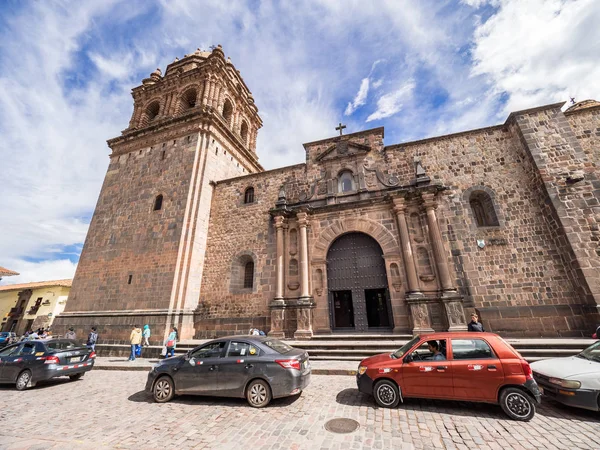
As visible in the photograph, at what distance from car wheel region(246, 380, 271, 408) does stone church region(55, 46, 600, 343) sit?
5.69 metres

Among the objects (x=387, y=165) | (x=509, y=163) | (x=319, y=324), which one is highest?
(x=387, y=165)

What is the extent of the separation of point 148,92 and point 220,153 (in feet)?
30.7


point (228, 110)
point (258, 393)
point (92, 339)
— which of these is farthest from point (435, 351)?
point (228, 110)

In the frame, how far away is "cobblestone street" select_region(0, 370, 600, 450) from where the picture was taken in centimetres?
383

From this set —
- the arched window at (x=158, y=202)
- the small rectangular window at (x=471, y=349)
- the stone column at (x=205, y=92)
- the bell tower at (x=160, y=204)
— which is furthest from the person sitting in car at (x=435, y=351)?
the stone column at (x=205, y=92)

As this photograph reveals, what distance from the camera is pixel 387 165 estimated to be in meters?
A: 13.1

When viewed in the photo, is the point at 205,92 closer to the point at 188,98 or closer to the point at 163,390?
the point at 188,98

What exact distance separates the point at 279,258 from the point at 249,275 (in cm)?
241

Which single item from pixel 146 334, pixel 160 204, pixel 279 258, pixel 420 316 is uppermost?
pixel 160 204

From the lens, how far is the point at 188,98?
63.5 ft

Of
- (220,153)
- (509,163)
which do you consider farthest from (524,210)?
(220,153)

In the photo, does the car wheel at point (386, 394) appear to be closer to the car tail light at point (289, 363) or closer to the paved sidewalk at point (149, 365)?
the car tail light at point (289, 363)

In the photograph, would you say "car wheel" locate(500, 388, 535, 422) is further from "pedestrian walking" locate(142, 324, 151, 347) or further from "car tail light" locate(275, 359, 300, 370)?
"pedestrian walking" locate(142, 324, 151, 347)

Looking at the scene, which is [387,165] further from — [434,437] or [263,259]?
[434,437]
